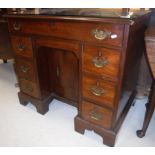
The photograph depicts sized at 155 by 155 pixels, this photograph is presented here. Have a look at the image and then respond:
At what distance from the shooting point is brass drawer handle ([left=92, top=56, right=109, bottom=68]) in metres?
1.05

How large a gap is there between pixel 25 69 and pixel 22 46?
0.23 meters

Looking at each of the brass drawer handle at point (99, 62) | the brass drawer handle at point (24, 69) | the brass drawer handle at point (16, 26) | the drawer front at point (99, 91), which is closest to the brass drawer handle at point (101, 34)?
the brass drawer handle at point (99, 62)

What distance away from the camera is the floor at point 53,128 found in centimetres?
137

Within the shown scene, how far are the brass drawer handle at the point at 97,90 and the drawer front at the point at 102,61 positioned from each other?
0.34ft

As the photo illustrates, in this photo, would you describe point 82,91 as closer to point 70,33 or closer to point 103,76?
point 103,76

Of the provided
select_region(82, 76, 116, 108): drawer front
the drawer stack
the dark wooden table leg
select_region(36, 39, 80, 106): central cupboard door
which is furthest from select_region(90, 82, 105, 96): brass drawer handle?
the drawer stack

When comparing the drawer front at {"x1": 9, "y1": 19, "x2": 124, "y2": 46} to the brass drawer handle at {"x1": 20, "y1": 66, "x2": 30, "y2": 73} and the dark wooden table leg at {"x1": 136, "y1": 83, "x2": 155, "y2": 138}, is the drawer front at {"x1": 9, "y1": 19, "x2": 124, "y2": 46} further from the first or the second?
the dark wooden table leg at {"x1": 136, "y1": 83, "x2": 155, "y2": 138}

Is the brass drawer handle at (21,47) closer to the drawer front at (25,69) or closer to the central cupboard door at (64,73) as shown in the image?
the drawer front at (25,69)

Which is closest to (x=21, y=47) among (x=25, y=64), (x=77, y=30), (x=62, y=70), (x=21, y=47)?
(x=21, y=47)

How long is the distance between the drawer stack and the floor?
0.24 metres

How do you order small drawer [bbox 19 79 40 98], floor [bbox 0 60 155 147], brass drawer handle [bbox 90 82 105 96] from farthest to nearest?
small drawer [bbox 19 79 40 98] → floor [bbox 0 60 155 147] → brass drawer handle [bbox 90 82 105 96]

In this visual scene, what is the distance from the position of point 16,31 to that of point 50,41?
351mm

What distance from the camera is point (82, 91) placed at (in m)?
1.26

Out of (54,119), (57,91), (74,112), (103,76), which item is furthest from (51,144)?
(103,76)
